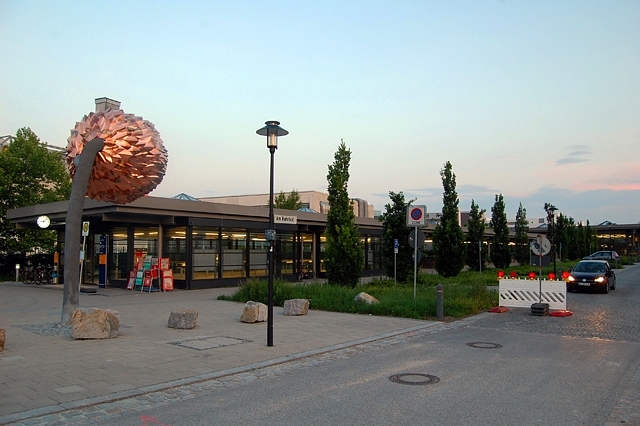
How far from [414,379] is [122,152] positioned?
29.7ft

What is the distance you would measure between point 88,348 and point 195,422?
520 cm

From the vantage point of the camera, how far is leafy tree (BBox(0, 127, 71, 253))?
36.2m

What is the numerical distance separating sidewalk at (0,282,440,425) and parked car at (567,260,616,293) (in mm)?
13599

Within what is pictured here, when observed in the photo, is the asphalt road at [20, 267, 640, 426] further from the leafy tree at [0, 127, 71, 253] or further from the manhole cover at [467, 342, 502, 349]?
the leafy tree at [0, 127, 71, 253]

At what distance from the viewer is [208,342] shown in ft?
36.3

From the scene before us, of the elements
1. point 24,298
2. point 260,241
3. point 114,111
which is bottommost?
point 24,298

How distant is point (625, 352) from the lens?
10203 millimetres

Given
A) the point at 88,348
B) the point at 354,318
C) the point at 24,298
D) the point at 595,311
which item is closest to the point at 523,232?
the point at 595,311

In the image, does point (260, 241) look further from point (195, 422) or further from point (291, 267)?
point (195, 422)

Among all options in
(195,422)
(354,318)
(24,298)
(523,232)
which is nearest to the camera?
(195,422)

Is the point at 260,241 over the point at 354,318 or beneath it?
over

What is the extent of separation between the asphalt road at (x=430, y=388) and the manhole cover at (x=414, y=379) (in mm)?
15

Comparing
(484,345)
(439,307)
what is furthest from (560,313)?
(484,345)

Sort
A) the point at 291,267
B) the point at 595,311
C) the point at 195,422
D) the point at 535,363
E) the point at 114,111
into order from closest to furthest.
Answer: the point at 195,422
the point at 535,363
the point at 114,111
the point at 595,311
the point at 291,267
